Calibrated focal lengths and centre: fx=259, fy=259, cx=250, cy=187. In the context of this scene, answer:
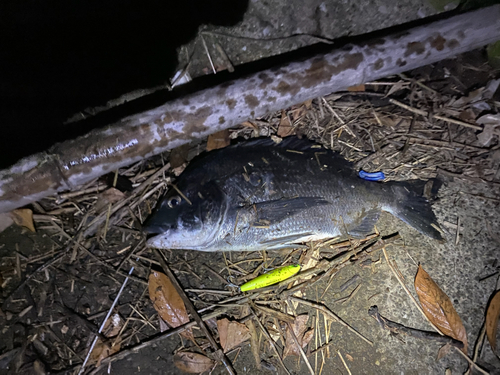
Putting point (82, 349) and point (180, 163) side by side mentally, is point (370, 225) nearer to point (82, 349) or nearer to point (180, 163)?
point (180, 163)

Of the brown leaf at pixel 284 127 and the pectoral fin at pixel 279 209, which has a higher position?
the brown leaf at pixel 284 127

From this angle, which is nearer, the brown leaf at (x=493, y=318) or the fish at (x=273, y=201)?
the fish at (x=273, y=201)

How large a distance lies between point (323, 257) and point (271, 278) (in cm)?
59

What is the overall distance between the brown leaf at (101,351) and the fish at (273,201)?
117 centimetres

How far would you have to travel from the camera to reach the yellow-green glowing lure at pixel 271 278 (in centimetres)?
254

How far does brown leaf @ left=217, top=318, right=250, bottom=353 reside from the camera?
2.51 meters

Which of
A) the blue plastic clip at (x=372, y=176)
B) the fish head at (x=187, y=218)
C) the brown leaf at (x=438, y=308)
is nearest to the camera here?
the fish head at (x=187, y=218)

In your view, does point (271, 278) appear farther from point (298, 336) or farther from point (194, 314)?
point (194, 314)

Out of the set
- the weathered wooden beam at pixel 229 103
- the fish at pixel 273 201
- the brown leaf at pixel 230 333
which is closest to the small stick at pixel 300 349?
the brown leaf at pixel 230 333

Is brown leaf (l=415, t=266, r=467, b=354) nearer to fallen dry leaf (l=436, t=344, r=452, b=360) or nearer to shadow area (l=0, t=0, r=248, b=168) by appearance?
fallen dry leaf (l=436, t=344, r=452, b=360)

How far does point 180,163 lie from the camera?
2.58 m

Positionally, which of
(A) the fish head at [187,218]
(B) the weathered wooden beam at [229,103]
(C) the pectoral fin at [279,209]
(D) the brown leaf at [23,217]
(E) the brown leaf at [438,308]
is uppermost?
(B) the weathered wooden beam at [229,103]

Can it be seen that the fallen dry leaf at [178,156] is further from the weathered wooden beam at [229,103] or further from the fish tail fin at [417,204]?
the fish tail fin at [417,204]

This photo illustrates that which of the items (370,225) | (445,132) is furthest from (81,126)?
(445,132)
